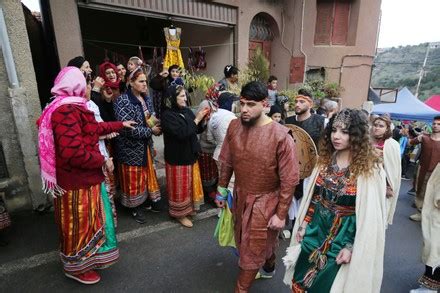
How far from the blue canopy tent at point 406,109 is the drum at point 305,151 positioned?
10.9 m

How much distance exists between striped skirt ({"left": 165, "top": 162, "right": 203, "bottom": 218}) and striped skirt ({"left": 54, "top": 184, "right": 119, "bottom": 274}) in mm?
1105

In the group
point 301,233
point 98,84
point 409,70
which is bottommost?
point 301,233

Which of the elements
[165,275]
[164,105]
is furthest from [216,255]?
[164,105]

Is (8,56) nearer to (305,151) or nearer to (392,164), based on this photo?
(305,151)

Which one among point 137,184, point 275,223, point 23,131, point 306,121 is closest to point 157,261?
point 137,184

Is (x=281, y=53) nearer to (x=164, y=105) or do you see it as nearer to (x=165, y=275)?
(x=164, y=105)

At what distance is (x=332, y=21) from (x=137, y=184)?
9.83m

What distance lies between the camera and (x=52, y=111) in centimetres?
218

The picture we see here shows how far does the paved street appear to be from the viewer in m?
2.66

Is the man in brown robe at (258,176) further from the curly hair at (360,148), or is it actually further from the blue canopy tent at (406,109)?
the blue canopy tent at (406,109)

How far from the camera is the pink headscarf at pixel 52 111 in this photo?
2.20 metres

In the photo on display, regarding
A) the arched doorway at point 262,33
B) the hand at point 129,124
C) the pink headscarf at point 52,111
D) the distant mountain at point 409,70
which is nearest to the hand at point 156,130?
the hand at point 129,124

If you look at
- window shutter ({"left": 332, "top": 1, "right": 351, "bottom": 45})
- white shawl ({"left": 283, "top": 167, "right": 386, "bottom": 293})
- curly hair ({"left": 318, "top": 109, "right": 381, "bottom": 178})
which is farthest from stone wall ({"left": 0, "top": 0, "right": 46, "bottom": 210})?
window shutter ({"left": 332, "top": 1, "right": 351, "bottom": 45})

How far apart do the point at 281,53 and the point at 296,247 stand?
9.04 meters
